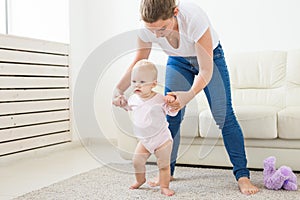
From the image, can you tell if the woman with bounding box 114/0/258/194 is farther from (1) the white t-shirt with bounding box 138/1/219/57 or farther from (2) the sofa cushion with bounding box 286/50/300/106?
(2) the sofa cushion with bounding box 286/50/300/106

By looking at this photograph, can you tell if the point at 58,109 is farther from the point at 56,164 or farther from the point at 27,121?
the point at 56,164

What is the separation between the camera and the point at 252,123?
213 centimetres

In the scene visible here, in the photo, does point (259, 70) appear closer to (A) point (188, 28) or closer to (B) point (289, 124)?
(B) point (289, 124)

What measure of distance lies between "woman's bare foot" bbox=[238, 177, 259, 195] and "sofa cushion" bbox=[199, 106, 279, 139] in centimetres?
39

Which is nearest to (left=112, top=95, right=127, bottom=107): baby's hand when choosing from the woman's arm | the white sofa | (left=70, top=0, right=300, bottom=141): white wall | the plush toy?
the white sofa

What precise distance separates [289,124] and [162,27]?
985 mm

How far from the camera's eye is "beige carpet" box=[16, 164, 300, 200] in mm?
1667

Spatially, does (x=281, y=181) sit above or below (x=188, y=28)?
below

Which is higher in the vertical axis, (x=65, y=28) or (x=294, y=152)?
(x=65, y=28)

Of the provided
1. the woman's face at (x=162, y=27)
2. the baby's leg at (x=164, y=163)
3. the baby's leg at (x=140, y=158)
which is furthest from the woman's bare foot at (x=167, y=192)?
the woman's face at (x=162, y=27)

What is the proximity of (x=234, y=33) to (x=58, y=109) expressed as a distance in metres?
1.38

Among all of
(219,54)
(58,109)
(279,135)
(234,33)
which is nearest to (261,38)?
(234,33)

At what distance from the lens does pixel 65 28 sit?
10.5ft

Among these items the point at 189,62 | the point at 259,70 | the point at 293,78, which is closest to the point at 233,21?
the point at 259,70
